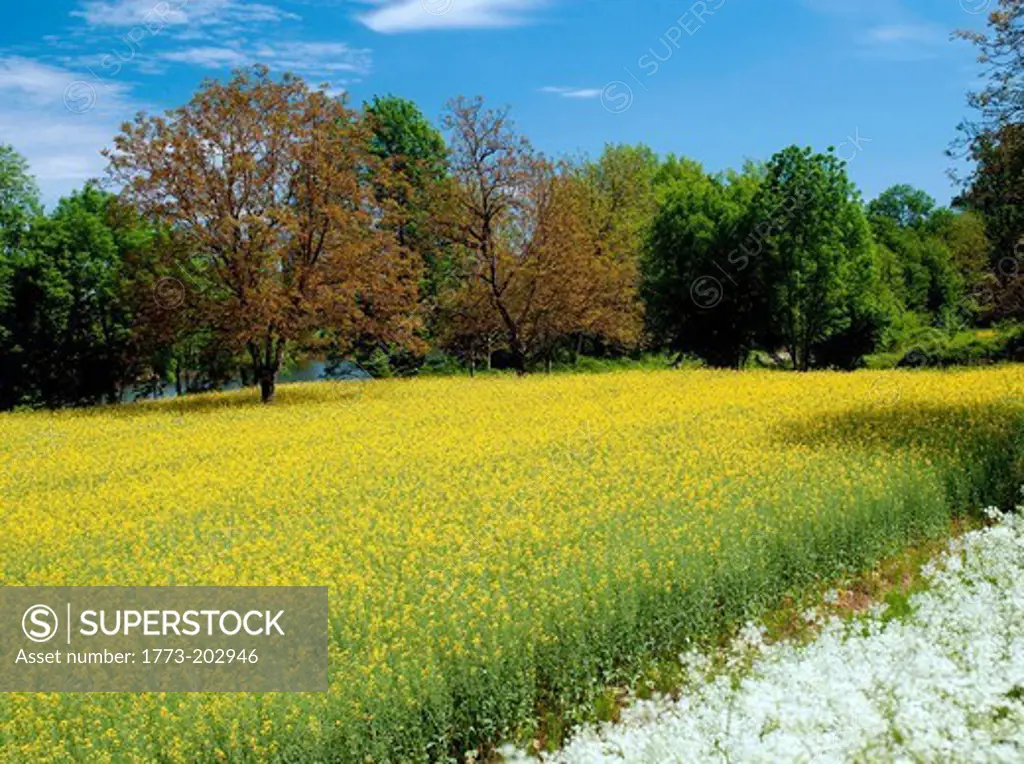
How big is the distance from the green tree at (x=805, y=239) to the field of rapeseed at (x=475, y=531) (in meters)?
18.8

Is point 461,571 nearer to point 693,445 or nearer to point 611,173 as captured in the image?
point 693,445

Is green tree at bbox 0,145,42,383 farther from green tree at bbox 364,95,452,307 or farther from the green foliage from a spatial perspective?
green tree at bbox 364,95,452,307

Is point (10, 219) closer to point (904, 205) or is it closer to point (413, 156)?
point (413, 156)

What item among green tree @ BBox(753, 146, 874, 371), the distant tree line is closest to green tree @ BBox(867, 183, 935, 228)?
the distant tree line

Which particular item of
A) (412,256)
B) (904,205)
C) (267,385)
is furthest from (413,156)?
(904,205)

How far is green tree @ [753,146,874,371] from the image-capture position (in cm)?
3962

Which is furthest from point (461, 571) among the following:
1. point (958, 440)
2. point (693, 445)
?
point (958, 440)

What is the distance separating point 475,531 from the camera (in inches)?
417

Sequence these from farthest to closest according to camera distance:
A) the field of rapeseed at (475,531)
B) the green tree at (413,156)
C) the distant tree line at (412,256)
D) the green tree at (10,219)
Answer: the green tree at (413,156) → the green tree at (10,219) → the distant tree line at (412,256) → the field of rapeseed at (475,531)

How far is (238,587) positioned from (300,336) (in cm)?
2055

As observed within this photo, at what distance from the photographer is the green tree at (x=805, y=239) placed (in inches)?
1560
